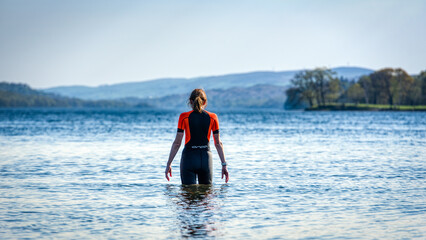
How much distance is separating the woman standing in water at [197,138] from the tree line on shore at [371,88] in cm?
16047

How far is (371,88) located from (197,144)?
571ft

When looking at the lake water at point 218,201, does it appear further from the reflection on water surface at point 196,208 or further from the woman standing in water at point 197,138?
the woman standing in water at point 197,138

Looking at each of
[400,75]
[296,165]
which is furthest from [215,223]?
[400,75]

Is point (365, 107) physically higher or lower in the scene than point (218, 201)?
higher

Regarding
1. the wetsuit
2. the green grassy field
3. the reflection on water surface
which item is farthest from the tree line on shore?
the wetsuit

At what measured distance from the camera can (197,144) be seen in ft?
41.3

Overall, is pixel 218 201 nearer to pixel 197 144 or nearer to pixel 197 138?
pixel 197 144

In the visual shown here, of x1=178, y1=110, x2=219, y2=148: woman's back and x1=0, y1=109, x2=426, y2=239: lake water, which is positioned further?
x1=178, y1=110, x2=219, y2=148: woman's back

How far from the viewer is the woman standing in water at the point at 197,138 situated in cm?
1231

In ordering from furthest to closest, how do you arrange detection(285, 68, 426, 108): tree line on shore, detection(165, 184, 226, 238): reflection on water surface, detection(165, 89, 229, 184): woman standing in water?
1. detection(285, 68, 426, 108): tree line on shore
2. detection(165, 89, 229, 184): woman standing in water
3. detection(165, 184, 226, 238): reflection on water surface

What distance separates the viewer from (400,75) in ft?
546

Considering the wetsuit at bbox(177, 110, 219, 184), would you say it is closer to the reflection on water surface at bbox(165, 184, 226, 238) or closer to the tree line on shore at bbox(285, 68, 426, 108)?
the reflection on water surface at bbox(165, 184, 226, 238)

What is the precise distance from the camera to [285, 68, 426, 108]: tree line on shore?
167 meters

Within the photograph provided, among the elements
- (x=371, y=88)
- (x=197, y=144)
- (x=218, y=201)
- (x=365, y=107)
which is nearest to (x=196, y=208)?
(x=218, y=201)
